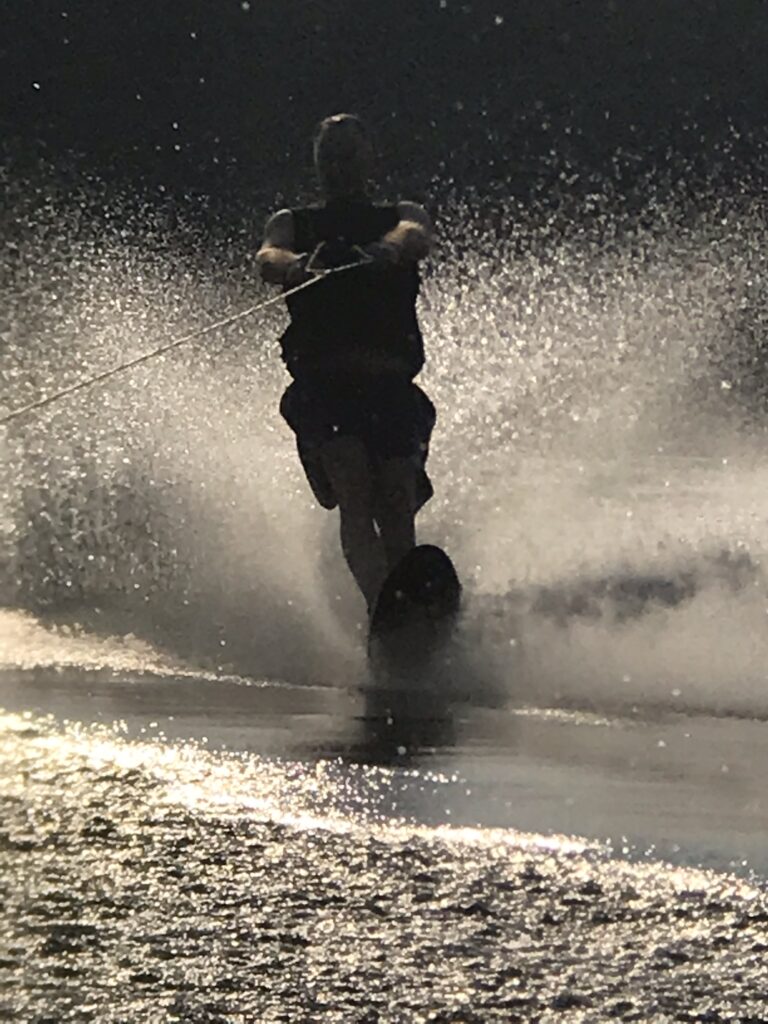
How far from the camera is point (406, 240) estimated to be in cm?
764

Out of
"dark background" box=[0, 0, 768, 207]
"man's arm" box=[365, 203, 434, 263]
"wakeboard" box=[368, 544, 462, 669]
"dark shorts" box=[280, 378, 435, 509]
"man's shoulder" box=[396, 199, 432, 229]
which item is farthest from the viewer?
"dark background" box=[0, 0, 768, 207]

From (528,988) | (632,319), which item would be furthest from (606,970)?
(632,319)

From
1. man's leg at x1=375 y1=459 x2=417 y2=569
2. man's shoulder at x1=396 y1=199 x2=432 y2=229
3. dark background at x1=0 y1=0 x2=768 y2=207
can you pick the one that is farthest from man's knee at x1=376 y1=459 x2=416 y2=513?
dark background at x1=0 y1=0 x2=768 y2=207

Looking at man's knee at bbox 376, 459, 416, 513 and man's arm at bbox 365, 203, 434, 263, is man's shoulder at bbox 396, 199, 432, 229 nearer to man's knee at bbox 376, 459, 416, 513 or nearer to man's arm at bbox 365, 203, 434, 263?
man's arm at bbox 365, 203, 434, 263

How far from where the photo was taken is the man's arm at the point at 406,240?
298 inches

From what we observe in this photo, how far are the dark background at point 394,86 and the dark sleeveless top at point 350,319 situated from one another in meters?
24.2

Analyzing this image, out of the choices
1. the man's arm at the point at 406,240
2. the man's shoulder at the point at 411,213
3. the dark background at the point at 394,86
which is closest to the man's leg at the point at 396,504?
the man's arm at the point at 406,240

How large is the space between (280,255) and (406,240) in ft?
1.33

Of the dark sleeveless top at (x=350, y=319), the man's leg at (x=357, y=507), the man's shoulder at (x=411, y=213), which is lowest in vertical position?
the man's leg at (x=357, y=507)

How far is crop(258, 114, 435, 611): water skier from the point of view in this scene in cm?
766

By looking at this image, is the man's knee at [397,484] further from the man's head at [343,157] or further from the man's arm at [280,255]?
the man's head at [343,157]

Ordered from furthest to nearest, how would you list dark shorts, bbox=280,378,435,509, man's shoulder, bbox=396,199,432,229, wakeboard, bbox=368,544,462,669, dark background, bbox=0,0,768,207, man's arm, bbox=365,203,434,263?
1. dark background, bbox=0,0,768,207
2. man's shoulder, bbox=396,199,432,229
3. dark shorts, bbox=280,378,435,509
4. man's arm, bbox=365,203,434,263
5. wakeboard, bbox=368,544,462,669

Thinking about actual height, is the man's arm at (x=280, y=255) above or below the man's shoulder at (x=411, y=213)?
below

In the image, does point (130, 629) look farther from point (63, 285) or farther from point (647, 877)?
point (63, 285)
